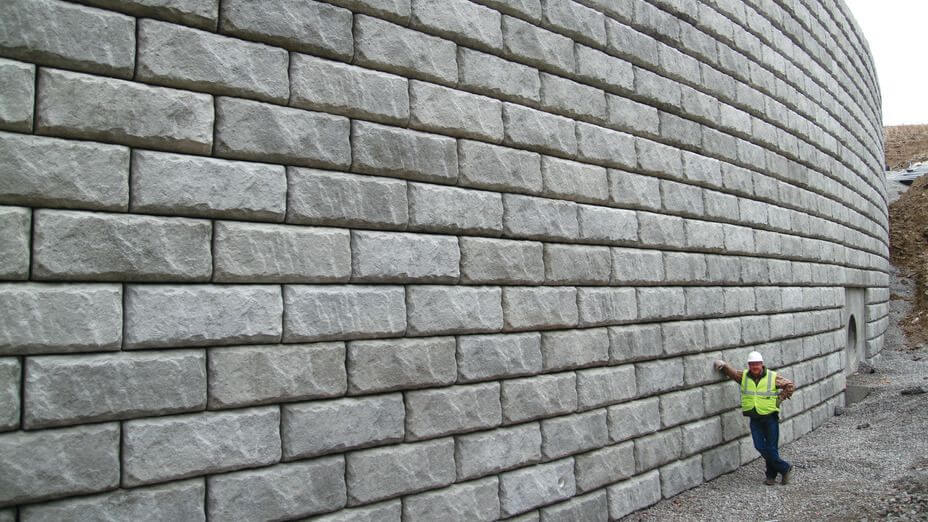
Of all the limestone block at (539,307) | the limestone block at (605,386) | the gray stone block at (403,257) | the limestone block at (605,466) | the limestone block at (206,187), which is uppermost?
the limestone block at (206,187)

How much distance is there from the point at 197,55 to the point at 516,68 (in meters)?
2.70

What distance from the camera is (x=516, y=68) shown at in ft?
19.0

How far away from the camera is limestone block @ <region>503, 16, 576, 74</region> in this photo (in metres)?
5.76

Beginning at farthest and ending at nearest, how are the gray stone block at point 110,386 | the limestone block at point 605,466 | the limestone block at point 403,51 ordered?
the limestone block at point 605,466 → the limestone block at point 403,51 → the gray stone block at point 110,386

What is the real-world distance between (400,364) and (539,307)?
60.1 inches

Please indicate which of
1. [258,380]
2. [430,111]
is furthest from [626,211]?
[258,380]

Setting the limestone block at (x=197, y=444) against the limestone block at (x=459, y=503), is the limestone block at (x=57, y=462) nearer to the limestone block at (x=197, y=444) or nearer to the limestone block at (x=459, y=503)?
the limestone block at (x=197, y=444)

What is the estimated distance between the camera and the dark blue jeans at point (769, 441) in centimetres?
786

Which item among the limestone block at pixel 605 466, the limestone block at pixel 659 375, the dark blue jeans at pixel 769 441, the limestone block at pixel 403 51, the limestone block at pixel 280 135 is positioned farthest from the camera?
the dark blue jeans at pixel 769 441

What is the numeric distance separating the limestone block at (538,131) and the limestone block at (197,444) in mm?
2889

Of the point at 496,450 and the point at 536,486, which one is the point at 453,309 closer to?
the point at 496,450

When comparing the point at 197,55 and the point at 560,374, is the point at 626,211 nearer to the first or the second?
the point at 560,374

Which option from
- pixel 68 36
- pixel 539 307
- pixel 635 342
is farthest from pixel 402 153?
pixel 635 342

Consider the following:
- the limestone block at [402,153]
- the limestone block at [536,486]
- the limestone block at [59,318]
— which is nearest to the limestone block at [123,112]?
the limestone block at [59,318]
